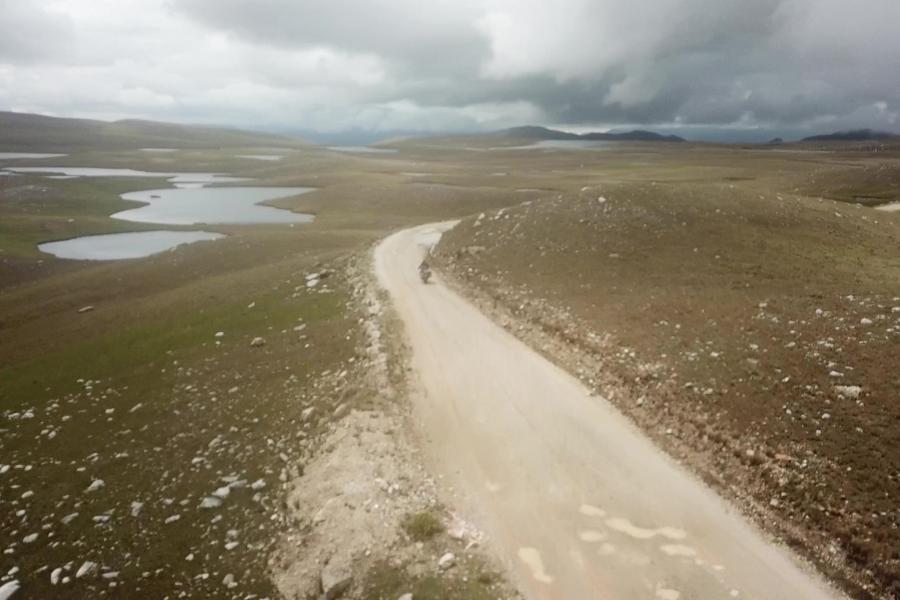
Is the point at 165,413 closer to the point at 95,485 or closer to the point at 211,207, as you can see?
the point at 95,485

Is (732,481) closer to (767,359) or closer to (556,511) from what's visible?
(556,511)

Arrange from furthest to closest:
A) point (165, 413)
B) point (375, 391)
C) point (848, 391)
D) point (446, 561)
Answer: point (165, 413) → point (375, 391) → point (848, 391) → point (446, 561)

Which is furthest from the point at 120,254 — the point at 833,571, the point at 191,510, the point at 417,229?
the point at 833,571

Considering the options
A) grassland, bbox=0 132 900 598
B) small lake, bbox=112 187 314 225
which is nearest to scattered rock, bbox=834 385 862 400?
grassland, bbox=0 132 900 598

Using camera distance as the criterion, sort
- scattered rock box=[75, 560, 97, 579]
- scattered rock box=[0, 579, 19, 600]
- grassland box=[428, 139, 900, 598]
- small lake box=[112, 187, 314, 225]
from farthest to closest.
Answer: small lake box=[112, 187, 314, 225], scattered rock box=[75, 560, 97, 579], scattered rock box=[0, 579, 19, 600], grassland box=[428, 139, 900, 598]

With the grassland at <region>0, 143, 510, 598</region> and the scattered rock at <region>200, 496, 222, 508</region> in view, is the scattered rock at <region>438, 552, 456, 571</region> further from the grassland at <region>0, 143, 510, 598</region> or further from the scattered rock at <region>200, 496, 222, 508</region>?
the scattered rock at <region>200, 496, 222, 508</region>

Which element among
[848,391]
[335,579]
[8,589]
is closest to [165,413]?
[8,589]

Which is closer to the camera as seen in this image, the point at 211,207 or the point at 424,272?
the point at 424,272
